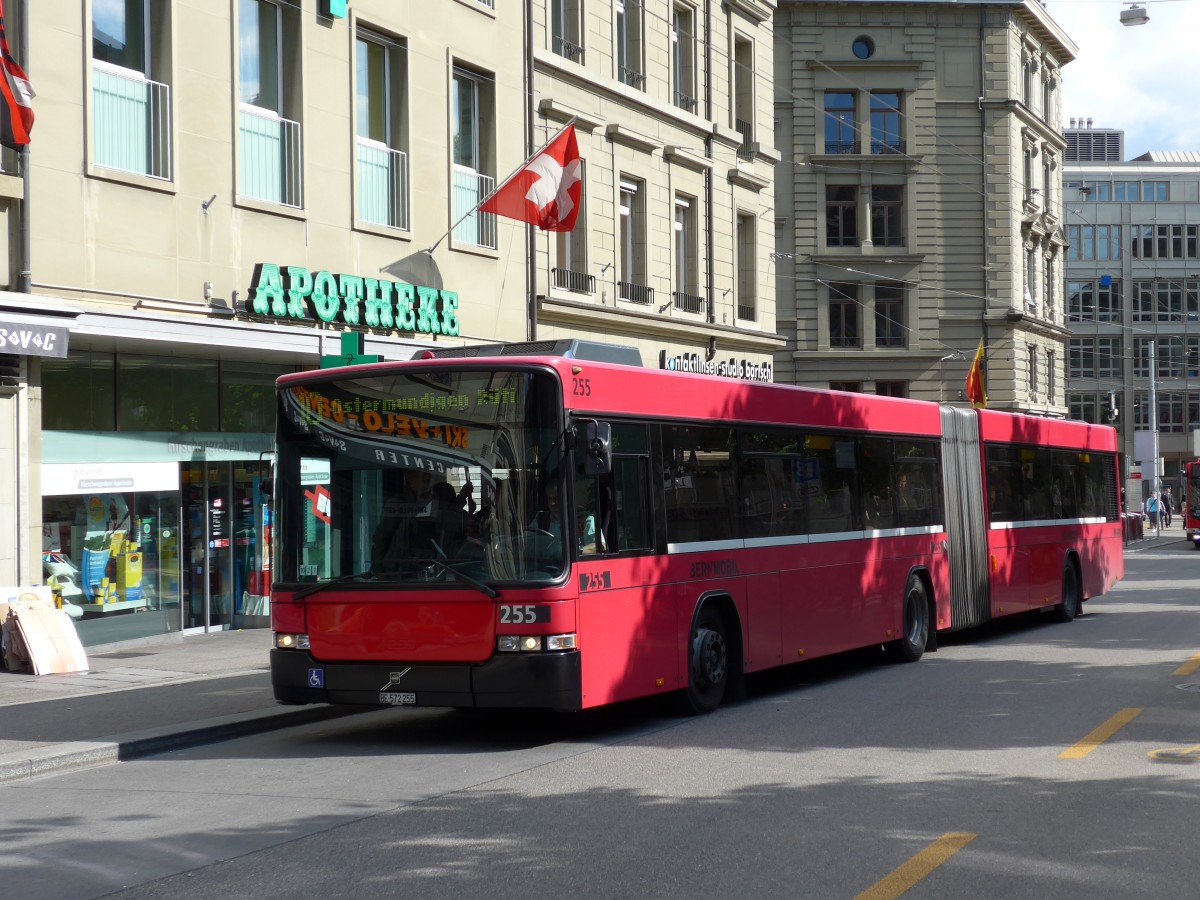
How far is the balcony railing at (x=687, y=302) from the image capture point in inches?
1166

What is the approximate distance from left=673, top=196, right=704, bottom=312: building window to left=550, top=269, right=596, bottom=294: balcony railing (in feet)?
12.1

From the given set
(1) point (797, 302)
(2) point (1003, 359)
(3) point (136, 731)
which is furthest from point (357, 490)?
(2) point (1003, 359)

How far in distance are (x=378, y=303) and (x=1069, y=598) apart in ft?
35.6

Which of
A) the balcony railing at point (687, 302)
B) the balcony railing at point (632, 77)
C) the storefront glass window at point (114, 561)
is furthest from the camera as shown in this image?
the balcony railing at point (687, 302)

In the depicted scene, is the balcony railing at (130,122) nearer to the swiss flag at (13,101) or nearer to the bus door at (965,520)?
the swiss flag at (13,101)

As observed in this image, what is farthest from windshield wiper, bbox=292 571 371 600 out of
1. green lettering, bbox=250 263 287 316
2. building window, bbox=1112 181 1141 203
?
building window, bbox=1112 181 1141 203

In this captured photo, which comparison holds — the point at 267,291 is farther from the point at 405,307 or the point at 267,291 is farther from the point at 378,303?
the point at 405,307

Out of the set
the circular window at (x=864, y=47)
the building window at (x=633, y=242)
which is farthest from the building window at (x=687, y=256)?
the circular window at (x=864, y=47)

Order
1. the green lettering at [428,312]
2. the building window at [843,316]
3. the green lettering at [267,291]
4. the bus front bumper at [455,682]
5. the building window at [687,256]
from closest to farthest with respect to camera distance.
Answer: the bus front bumper at [455,682], the green lettering at [267,291], the green lettering at [428,312], the building window at [687,256], the building window at [843,316]

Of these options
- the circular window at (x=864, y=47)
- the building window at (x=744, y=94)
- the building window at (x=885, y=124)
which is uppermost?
the circular window at (x=864, y=47)

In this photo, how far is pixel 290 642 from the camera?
1105cm

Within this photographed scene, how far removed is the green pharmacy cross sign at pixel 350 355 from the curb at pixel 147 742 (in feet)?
13.9

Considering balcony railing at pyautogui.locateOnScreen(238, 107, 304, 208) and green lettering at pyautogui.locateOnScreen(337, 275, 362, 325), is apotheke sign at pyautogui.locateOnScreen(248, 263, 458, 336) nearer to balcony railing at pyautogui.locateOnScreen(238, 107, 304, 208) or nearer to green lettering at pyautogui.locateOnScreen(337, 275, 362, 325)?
green lettering at pyautogui.locateOnScreen(337, 275, 362, 325)

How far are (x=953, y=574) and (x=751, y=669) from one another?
5813mm
